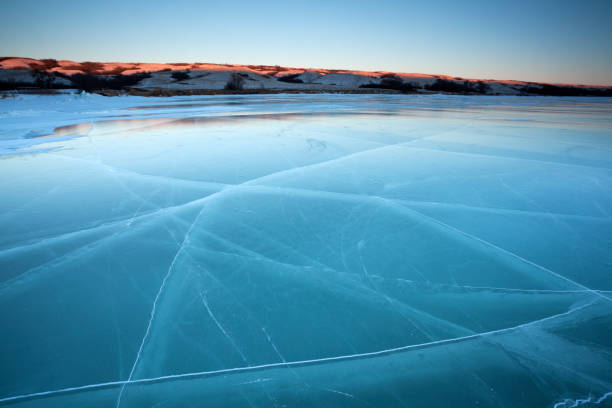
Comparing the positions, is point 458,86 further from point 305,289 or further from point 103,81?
point 305,289

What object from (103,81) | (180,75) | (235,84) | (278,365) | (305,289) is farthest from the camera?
(180,75)

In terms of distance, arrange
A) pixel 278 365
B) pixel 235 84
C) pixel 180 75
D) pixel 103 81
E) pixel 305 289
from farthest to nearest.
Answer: pixel 180 75 < pixel 235 84 < pixel 103 81 < pixel 305 289 < pixel 278 365

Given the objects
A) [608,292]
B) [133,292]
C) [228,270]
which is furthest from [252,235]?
[608,292]

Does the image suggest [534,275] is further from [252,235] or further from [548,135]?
[548,135]

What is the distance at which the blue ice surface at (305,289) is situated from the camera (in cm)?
118

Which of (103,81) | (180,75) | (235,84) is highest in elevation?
(180,75)

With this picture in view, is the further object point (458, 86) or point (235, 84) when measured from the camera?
point (458, 86)

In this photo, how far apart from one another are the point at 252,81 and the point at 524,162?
1944 inches

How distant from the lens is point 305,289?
5.58 ft

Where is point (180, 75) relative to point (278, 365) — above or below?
above

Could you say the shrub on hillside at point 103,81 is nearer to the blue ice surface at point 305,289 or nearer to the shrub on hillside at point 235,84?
the shrub on hillside at point 235,84

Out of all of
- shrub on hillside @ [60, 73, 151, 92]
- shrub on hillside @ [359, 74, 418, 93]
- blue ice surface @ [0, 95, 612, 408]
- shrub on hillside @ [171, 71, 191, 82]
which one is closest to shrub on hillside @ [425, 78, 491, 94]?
shrub on hillside @ [359, 74, 418, 93]

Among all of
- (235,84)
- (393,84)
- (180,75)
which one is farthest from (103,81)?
(393,84)

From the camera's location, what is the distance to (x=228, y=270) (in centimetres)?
186
